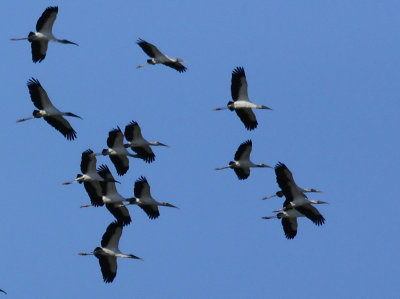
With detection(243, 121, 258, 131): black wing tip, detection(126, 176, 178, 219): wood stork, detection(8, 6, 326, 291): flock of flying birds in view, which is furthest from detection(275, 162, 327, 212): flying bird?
detection(126, 176, 178, 219): wood stork

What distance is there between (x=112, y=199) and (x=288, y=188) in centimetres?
495

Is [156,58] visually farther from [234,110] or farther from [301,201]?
[301,201]

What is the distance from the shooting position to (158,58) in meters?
44.1

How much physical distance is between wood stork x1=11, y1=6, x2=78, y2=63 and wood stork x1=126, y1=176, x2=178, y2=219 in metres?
4.20

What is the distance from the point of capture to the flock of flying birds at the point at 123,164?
41.4 m

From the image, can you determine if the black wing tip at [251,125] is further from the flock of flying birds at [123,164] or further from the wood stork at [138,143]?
the wood stork at [138,143]

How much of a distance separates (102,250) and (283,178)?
15.3 ft

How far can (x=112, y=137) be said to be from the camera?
4381cm

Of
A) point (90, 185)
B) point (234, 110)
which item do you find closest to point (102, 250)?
point (90, 185)

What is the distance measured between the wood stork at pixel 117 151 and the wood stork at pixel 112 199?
1.35 ft

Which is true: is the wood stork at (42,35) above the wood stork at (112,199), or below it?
above

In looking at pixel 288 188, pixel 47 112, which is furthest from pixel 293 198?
pixel 47 112

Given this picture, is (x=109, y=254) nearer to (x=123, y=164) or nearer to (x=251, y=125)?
(x=123, y=164)

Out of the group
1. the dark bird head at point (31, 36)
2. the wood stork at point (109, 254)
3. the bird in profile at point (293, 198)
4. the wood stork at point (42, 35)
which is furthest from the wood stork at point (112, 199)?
the bird in profile at point (293, 198)
